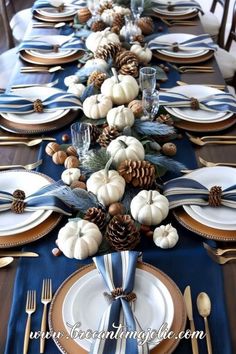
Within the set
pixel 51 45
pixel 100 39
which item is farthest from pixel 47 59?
pixel 100 39

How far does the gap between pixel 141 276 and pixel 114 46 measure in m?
0.93

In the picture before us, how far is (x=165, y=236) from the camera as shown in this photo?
2.81ft

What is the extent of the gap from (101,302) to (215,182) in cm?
45

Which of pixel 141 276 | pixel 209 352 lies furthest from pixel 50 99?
pixel 209 352

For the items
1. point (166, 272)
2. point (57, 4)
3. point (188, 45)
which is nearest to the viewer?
point (166, 272)

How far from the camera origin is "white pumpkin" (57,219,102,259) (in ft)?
2.67

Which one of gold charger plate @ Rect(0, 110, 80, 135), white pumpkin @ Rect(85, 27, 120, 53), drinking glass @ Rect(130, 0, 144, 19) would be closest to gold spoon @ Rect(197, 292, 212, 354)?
gold charger plate @ Rect(0, 110, 80, 135)

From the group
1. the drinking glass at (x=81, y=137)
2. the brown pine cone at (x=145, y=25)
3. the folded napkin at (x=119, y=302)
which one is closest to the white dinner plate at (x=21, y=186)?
the drinking glass at (x=81, y=137)

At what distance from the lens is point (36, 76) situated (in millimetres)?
1553

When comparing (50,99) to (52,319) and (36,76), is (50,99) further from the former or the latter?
(52,319)

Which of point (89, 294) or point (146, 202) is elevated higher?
point (146, 202)

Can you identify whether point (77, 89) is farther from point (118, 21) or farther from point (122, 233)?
point (122, 233)

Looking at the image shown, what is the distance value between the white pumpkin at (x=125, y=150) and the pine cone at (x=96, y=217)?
166mm

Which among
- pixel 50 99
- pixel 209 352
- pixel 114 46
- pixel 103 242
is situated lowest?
pixel 209 352
